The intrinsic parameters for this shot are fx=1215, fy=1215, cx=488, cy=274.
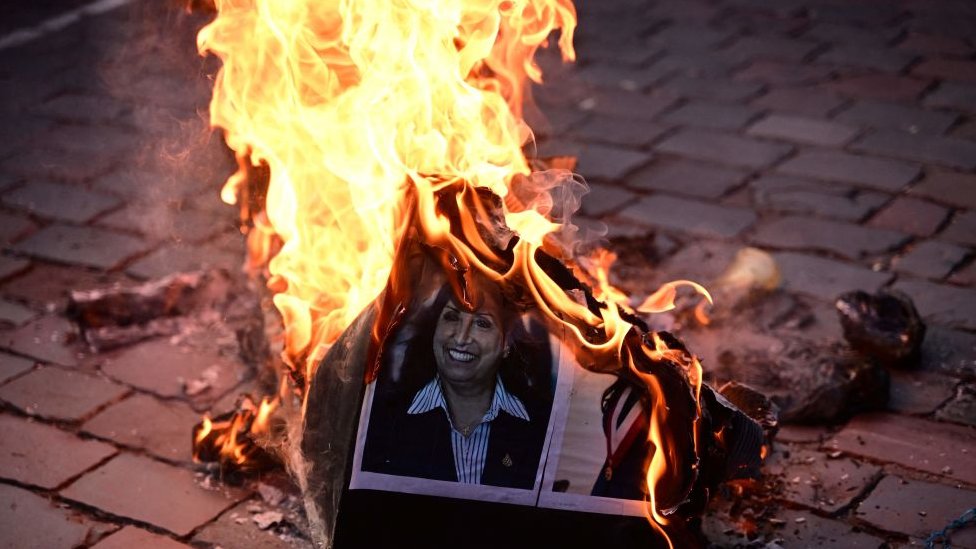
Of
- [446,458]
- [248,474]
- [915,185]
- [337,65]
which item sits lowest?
[915,185]

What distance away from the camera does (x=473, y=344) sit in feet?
10.7

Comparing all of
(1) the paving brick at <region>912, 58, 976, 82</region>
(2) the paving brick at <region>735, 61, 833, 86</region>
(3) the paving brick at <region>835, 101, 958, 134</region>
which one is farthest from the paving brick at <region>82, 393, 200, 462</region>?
(1) the paving brick at <region>912, 58, 976, 82</region>

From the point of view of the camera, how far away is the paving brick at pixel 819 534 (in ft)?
12.1

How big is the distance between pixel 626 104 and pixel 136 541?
442cm

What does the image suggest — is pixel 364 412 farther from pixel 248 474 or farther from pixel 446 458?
pixel 248 474

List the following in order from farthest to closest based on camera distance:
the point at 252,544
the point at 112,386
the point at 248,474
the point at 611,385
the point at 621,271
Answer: the point at 621,271
the point at 112,386
the point at 248,474
the point at 252,544
the point at 611,385

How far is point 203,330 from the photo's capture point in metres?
5.03

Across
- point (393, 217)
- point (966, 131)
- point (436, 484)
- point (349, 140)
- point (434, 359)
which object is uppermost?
point (349, 140)

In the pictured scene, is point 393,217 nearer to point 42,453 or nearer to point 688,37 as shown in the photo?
point 42,453

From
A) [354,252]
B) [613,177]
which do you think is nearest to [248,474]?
[354,252]

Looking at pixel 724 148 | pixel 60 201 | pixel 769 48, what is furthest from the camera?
pixel 769 48

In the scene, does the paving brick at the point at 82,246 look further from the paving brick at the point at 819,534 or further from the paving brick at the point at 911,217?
the paving brick at the point at 911,217

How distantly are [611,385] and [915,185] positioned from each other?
3.45 metres

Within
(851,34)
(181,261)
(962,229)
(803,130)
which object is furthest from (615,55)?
(181,261)
